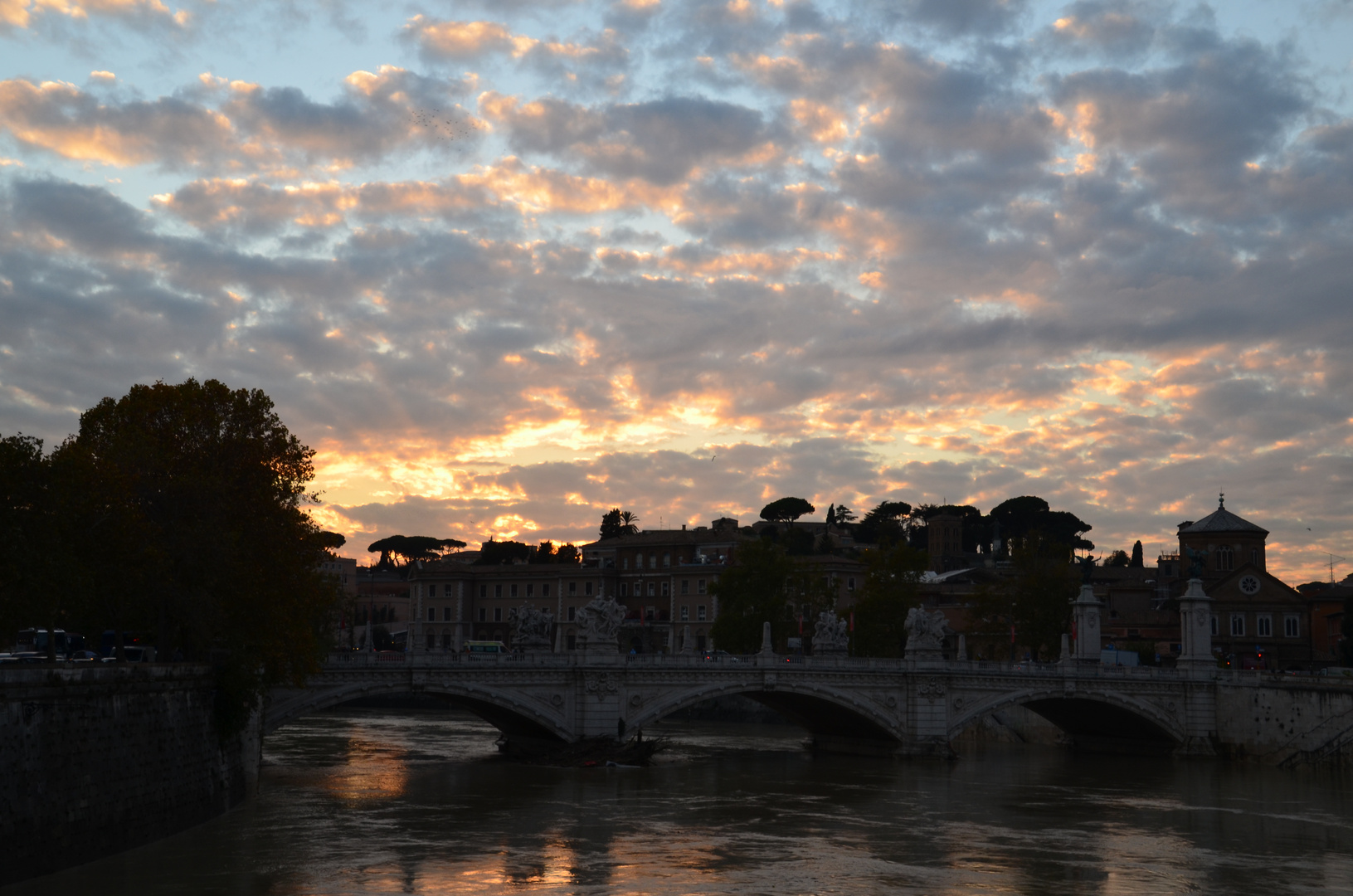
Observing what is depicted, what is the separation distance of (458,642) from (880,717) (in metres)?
59.2

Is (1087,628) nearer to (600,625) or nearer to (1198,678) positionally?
(1198,678)

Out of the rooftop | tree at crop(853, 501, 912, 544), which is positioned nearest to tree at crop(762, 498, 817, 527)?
tree at crop(853, 501, 912, 544)

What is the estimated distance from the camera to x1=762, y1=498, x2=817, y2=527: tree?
150m

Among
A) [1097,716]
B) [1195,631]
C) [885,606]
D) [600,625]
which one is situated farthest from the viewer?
[885,606]

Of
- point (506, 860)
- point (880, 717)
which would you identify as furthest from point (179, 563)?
point (880, 717)

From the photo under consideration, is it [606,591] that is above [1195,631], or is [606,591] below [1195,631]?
above

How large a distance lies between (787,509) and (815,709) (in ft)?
290

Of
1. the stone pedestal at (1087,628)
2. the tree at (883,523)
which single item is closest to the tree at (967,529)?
the tree at (883,523)

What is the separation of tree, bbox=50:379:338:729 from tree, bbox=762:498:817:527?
108 m

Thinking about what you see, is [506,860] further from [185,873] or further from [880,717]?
[880,717]

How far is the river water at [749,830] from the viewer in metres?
30.2

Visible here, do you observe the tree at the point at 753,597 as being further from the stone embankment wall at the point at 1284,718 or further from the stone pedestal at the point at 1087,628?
the stone embankment wall at the point at 1284,718

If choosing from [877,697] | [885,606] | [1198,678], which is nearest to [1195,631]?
[1198,678]

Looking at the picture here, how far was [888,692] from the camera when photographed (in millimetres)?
57594
